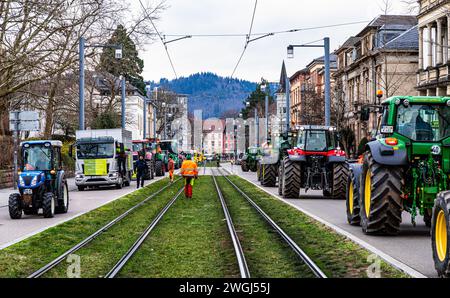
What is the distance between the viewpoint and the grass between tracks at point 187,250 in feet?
36.5

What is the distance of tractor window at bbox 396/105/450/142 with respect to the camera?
1497 centimetres

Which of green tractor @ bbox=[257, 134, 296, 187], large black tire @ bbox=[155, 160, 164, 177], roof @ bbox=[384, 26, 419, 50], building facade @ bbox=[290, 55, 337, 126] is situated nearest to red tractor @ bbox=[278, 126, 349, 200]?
green tractor @ bbox=[257, 134, 296, 187]

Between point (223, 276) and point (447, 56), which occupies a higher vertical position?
point (447, 56)

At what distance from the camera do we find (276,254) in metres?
12.9

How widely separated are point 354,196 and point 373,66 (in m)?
47.9

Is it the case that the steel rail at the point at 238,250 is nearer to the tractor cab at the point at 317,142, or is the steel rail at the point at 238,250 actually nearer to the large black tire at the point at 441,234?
the large black tire at the point at 441,234

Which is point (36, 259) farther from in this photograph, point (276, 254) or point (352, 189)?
point (352, 189)

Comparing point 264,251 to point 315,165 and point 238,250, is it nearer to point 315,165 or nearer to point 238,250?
point 238,250

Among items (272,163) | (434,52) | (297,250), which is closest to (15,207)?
(297,250)

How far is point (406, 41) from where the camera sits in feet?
200

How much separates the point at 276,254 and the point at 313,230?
12.9 ft

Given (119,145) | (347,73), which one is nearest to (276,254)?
(119,145)

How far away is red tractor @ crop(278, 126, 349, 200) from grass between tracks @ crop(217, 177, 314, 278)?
21.3 feet

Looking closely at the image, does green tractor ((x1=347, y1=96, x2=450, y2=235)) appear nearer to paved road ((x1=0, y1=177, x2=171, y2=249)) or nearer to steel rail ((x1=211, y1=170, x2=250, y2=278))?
steel rail ((x1=211, y1=170, x2=250, y2=278))
